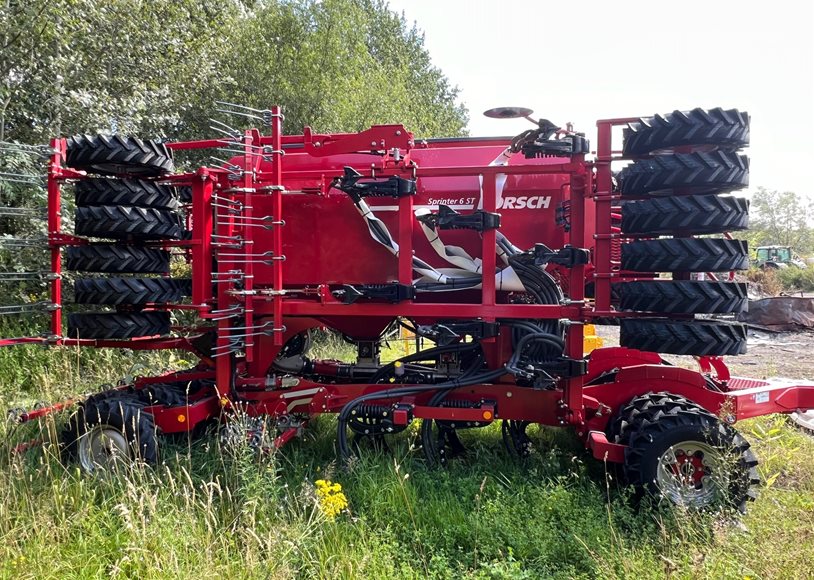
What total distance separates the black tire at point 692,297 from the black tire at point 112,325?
3.40 m

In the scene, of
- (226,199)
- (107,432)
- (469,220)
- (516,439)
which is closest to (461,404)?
(516,439)

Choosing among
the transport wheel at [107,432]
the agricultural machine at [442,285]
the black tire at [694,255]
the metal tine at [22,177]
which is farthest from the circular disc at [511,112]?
the metal tine at [22,177]

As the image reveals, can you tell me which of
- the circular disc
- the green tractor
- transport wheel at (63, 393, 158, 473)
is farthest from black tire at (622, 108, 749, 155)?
the green tractor

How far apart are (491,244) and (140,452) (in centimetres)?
278

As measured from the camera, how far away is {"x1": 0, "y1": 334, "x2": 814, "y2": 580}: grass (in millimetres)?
2668

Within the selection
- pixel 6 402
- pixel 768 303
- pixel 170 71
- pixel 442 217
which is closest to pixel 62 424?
pixel 6 402

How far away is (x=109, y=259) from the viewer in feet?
Result: 12.6

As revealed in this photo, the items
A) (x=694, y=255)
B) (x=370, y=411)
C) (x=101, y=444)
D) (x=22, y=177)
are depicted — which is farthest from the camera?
(x=22, y=177)

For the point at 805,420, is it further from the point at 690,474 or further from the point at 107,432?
the point at 107,432

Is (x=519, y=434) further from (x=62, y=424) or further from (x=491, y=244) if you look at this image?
(x=62, y=424)

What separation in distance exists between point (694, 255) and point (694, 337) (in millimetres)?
481

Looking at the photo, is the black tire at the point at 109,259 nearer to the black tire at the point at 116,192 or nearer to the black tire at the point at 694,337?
the black tire at the point at 116,192

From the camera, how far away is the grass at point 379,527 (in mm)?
2668

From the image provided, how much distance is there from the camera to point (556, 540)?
3.05 metres
